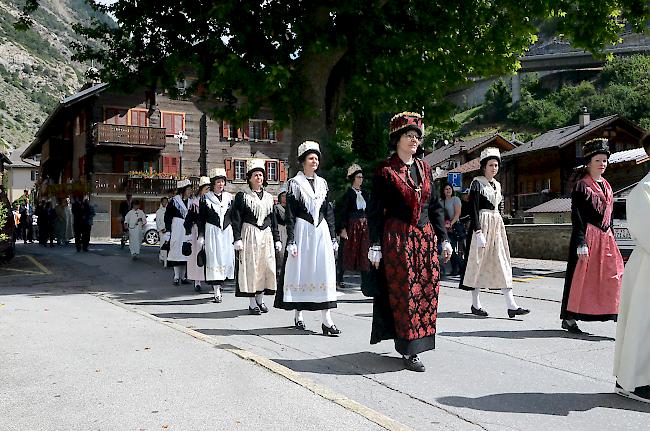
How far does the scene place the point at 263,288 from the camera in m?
9.77

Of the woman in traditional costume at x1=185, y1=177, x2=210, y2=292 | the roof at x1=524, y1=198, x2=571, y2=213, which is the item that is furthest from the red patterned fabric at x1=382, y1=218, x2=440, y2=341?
the roof at x1=524, y1=198, x2=571, y2=213

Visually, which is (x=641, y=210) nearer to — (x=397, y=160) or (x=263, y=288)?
(x=397, y=160)

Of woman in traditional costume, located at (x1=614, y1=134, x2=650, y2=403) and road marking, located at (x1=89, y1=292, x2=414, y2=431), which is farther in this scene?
woman in traditional costume, located at (x1=614, y1=134, x2=650, y2=403)

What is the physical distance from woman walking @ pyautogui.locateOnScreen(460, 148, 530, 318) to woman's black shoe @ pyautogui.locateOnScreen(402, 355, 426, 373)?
336cm

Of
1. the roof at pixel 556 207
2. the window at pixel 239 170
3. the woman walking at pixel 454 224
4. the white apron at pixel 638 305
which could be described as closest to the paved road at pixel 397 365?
the white apron at pixel 638 305

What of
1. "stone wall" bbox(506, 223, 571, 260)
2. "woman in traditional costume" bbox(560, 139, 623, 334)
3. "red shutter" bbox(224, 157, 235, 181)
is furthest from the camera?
"red shutter" bbox(224, 157, 235, 181)

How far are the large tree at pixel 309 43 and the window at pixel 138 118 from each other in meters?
26.3

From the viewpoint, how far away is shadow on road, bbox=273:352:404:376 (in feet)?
20.2

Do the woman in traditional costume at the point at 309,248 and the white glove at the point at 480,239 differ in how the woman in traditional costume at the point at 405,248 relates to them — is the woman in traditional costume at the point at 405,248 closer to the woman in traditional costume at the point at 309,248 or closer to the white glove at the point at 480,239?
the woman in traditional costume at the point at 309,248

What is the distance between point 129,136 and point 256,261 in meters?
35.1

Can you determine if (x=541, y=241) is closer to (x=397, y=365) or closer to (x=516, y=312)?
(x=516, y=312)

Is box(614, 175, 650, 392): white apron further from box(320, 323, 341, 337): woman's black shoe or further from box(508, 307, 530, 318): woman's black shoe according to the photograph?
box(508, 307, 530, 318): woman's black shoe

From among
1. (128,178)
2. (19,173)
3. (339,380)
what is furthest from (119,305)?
(19,173)

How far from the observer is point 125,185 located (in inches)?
1720
